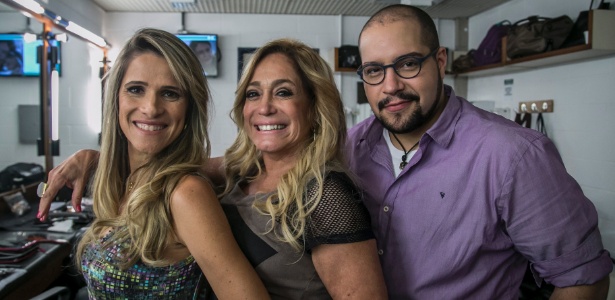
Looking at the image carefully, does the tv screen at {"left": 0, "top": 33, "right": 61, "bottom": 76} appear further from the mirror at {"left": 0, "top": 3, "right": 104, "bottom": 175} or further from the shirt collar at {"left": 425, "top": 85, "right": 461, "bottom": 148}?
the shirt collar at {"left": 425, "top": 85, "right": 461, "bottom": 148}

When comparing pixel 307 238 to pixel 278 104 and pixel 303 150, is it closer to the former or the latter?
pixel 303 150

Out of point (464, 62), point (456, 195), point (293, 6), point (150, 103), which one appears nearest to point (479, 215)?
point (456, 195)

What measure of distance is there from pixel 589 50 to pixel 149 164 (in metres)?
2.89

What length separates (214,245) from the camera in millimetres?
1244

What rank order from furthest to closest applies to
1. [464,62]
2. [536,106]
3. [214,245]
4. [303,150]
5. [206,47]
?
[206,47] → [464,62] → [536,106] → [303,150] → [214,245]

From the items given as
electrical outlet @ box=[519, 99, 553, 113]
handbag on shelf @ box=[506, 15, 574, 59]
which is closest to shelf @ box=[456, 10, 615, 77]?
handbag on shelf @ box=[506, 15, 574, 59]

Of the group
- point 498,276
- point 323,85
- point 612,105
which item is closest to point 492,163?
point 498,276

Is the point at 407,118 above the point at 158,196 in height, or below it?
above

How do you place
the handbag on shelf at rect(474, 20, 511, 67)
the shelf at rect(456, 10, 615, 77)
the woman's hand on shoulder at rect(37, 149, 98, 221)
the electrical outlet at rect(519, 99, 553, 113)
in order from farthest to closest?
the handbag on shelf at rect(474, 20, 511, 67) < the electrical outlet at rect(519, 99, 553, 113) < the shelf at rect(456, 10, 615, 77) < the woman's hand on shoulder at rect(37, 149, 98, 221)

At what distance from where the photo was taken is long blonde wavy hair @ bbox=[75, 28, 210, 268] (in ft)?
4.44

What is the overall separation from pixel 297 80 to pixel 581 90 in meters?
2.84

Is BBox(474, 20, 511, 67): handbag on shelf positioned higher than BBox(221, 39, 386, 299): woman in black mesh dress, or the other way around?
BBox(474, 20, 511, 67): handbag on shelf

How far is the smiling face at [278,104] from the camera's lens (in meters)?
1.47

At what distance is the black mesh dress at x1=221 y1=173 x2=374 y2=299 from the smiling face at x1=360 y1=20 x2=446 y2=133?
1.12 feet
